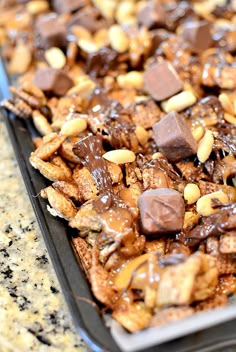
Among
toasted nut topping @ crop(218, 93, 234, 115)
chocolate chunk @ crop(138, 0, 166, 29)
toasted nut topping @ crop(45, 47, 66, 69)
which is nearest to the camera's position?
toasted nut topping @ crop(218, 93, 234, 115)

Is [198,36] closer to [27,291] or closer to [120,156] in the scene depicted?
[120,156]

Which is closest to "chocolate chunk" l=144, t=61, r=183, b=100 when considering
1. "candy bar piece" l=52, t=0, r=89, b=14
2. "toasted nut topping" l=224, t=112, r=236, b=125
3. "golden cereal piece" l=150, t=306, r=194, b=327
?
"toasted nut topping" l=224, t=112, r=236, b=125

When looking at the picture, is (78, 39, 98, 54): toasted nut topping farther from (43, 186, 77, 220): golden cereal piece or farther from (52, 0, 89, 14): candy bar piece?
(43, 186, 77, 220): golden cereal piece

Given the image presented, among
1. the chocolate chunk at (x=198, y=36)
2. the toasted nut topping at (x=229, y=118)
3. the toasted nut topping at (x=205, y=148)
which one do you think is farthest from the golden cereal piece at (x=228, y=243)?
the chocolate chunk at (x=198, y=36)

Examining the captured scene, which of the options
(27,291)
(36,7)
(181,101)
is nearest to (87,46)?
(36,7)

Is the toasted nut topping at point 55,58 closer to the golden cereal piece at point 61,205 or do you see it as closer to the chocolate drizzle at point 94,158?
the chocolate drizzle at point 94,158

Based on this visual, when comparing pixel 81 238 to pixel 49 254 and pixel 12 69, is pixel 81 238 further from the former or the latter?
pixel 12 69
